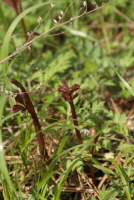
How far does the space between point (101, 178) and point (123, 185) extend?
36cm

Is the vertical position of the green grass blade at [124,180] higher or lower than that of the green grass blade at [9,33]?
lower

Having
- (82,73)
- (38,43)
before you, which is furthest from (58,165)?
(38,43)

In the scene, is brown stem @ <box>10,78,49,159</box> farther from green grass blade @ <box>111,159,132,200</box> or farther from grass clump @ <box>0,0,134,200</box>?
green grass blade @ <box>111,159,132,200</box>

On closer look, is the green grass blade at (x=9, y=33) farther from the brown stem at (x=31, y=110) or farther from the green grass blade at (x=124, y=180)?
the green grass blade at (x=124, y=180)

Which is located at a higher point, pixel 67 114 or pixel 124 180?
pixel 67 114

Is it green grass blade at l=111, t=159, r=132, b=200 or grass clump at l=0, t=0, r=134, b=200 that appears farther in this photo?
grass clump at l=0, t=0, r=134, b=200

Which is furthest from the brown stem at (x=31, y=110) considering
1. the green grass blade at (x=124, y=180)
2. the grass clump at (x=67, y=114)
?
the green grass blade at (x=124, y=180)

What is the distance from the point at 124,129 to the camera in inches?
74.3

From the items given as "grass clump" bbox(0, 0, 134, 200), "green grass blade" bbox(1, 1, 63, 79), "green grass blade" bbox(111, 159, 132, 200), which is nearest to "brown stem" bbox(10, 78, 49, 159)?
"grass clump" bbox(0, 0, 134, 200)

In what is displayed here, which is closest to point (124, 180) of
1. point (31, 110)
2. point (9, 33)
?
point (31, 110)

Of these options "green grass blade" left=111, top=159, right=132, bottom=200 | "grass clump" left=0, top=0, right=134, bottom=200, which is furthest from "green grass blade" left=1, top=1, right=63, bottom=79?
"green grass blade" left=111, top=159, right=132, bottom=200

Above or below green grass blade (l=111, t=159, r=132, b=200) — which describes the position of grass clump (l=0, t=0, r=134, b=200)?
above

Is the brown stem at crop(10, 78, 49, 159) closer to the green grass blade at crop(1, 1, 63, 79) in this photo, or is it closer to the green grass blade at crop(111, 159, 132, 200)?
the green grass blade at crop(1, 1, 63, 79)

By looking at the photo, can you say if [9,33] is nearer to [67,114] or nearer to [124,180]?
[67,114]
